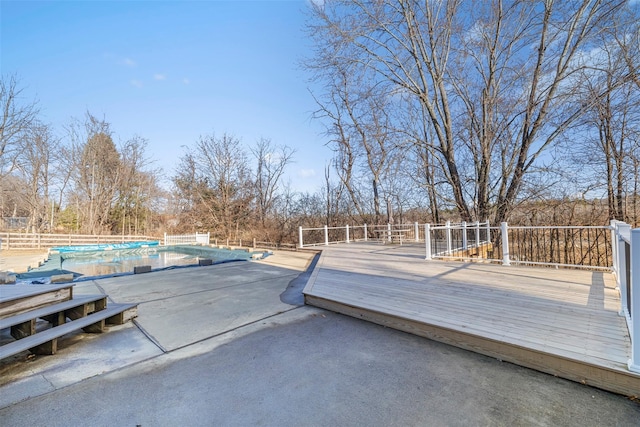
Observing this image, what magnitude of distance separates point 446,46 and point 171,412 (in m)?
11.0

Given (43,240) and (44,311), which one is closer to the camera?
(44,311)

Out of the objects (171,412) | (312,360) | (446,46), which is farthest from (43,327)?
(446,46)

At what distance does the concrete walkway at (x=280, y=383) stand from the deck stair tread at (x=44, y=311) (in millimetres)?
359

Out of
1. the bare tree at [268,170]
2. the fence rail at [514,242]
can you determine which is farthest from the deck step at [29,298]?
the bare tree at [268,170]

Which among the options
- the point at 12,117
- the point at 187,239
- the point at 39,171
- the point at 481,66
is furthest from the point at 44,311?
the point at 39,171

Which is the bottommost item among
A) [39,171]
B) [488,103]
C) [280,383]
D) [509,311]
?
[280,383]

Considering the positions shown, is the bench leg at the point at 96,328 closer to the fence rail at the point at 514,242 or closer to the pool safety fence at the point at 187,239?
the fence rail at the point at 514,242

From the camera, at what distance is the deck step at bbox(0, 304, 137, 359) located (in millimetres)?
2020

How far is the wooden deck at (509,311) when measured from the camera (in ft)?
6.22

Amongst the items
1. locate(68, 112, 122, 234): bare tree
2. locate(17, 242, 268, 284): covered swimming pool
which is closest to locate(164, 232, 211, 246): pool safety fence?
locate(17, 242, 268, 284): covered swimming pool

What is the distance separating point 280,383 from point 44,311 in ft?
7.25

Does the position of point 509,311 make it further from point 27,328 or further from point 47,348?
point 27,328

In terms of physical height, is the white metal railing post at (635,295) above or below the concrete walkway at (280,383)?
above

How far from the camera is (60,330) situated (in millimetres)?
2367
